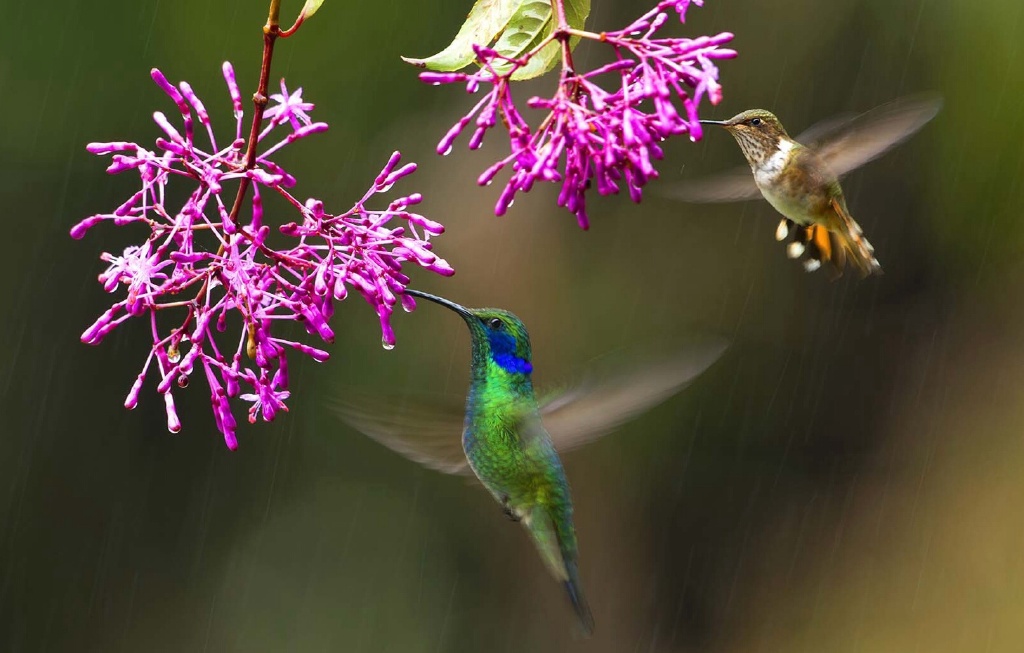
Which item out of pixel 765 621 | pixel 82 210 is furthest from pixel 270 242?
pixel 765 621

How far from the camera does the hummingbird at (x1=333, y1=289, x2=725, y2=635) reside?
7.32ft

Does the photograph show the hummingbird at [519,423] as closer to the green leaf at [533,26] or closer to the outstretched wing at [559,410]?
the outstretched wing at [559,410]

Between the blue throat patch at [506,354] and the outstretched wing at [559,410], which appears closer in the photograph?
the outstretched wing at [559,410]

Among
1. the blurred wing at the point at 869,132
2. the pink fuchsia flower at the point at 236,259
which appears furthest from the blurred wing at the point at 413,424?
the blurred wing at the point at 869,132

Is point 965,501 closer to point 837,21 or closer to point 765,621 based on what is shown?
point 765,621

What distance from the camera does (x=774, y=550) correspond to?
803 centimetres

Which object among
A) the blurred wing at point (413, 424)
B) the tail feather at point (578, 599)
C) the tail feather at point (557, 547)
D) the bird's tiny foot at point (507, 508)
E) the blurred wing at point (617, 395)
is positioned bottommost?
the tail feather at point (578, 599)

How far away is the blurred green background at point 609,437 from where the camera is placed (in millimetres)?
6906

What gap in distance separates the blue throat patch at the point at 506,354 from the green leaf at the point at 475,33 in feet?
2.23

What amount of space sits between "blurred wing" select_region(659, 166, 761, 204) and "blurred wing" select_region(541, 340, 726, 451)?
321mm

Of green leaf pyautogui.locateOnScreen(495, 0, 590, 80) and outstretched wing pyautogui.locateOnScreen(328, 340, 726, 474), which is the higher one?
green leaf pyautogui.locateOnScreen(495, 0, 590, 80)

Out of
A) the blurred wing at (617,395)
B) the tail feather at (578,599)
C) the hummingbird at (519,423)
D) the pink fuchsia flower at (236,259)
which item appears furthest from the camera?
the tail feather at (578,599)

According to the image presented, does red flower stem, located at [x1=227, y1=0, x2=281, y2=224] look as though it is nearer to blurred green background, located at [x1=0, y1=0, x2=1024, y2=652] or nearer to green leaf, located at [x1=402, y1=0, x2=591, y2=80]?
green leaf, located at [x1=402, y1=0, x2=591, y2=80]

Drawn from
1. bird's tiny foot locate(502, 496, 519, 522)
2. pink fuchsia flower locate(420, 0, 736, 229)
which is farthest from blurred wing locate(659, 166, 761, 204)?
bird's tiny foot locate(502, 496, 519, 522)
